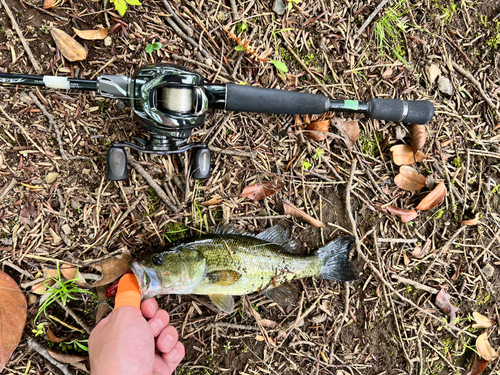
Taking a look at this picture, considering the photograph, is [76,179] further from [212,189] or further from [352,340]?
[352,340]

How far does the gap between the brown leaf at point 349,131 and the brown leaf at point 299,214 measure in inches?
33.5

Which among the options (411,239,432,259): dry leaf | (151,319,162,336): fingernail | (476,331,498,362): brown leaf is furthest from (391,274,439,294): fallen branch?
Answer: (151,319,162,336): fingernail

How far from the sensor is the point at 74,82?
2.69 metres

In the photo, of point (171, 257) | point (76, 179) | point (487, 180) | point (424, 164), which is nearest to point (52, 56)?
point (76, 179)

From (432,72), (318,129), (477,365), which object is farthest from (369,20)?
(477,365)

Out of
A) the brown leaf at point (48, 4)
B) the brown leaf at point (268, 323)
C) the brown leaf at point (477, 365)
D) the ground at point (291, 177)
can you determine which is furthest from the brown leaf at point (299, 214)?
the brown leaf at point (48, 4)

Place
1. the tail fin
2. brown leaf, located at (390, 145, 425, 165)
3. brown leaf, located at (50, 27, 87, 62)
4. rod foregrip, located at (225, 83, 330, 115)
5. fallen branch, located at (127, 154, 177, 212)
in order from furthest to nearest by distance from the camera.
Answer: brown leaf, located at (390, 145, 425, 165) → the tail fin → fallen branch, located at (127, 154, 177, 212) → brown leaf, located at (50, 27, 87, 62) → rod foregrip, located at (225, 83, 330, 115)

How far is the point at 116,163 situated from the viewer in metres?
2.91

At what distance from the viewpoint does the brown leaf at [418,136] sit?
359cm

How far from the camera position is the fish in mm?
2822

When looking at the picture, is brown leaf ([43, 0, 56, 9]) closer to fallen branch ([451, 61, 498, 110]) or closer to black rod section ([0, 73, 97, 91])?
black rod section ([0, 73, 97, 91])

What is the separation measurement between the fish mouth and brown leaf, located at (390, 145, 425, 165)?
272 centimetres

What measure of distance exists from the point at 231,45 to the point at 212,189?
1.45 m

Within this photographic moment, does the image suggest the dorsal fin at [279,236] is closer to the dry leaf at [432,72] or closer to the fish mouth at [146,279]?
the fish mouth at [146,279]
